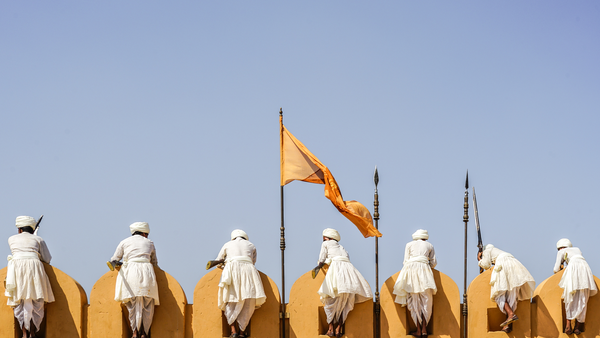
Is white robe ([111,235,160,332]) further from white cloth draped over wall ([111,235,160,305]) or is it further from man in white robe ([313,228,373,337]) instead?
man in white robe ([313,228,373,337])

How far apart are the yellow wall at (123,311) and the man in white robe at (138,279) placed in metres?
0.21

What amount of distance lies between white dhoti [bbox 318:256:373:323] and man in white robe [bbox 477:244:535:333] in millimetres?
2315

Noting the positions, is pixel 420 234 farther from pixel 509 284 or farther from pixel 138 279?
pixel 138 279

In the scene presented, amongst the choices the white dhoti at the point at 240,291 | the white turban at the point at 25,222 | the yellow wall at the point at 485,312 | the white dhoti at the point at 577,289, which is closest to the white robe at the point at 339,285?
the white dhoti at the point at 240,291

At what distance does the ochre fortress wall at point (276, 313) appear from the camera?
16172 mm

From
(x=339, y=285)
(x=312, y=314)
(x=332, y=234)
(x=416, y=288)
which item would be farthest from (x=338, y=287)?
(x=416, y=288)

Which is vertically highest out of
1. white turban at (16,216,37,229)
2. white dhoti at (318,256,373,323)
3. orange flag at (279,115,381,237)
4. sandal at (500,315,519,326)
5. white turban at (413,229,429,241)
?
orange flag at (279,115,381,237)

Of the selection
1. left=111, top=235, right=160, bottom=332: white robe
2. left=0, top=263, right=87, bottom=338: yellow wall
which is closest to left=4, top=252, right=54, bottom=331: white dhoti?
left=0, top=263, right=87, bottom=338: yellow wall

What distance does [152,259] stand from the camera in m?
16.1

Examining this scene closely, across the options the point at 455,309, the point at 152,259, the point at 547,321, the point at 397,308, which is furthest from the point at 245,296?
the point at 547,321

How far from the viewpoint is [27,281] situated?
51.8 feet

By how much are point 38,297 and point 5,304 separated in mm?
830

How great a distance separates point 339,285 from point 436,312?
Answer: 1987 millimetres

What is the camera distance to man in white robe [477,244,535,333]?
16406 mm
